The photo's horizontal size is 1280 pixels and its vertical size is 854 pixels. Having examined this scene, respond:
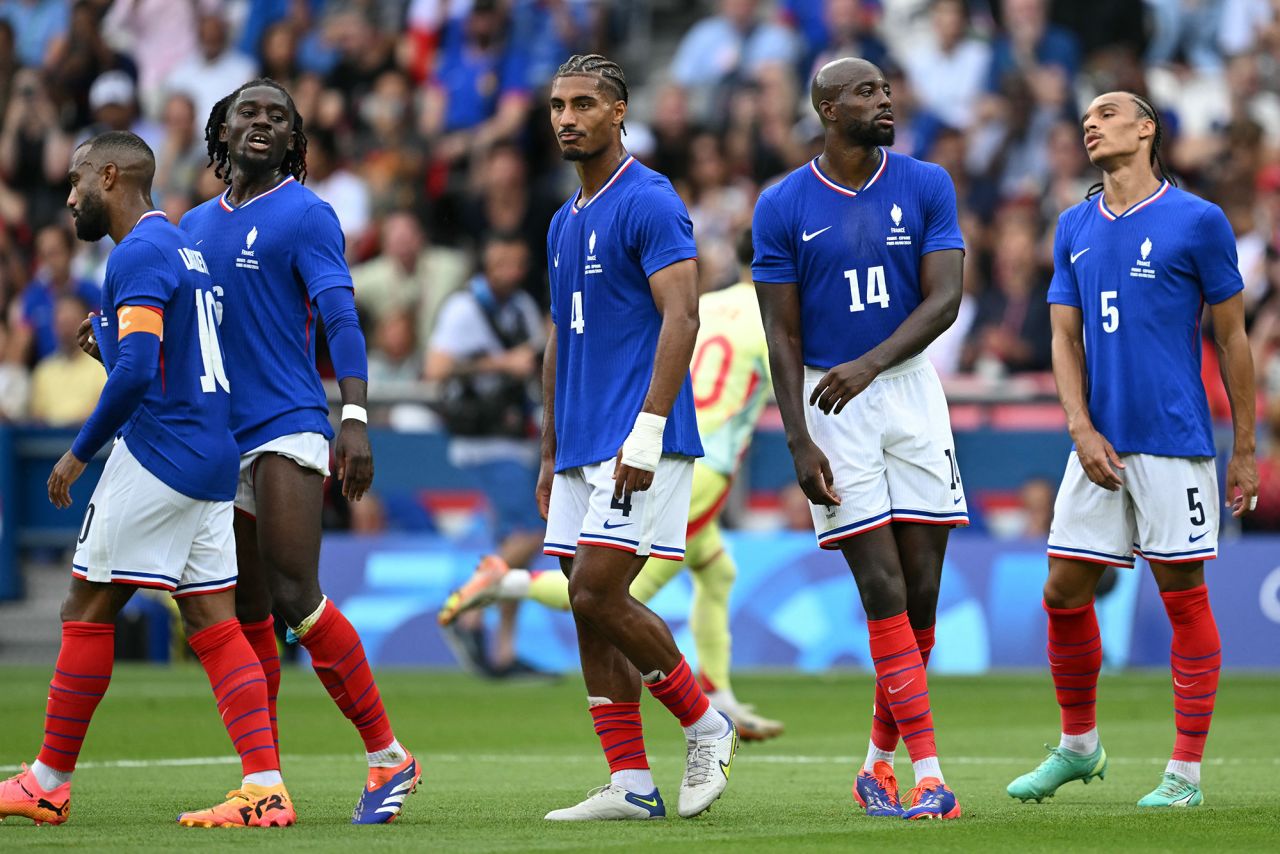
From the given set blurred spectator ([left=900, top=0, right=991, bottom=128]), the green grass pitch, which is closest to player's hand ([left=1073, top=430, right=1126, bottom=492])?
the green grass pitch

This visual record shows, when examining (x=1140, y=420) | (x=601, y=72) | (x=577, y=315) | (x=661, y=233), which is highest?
(x=601, y=72)

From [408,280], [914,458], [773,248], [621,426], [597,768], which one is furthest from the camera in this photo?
[408,280]

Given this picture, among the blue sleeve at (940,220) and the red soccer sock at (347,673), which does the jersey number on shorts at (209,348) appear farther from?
the blue sleeve at (940,220)

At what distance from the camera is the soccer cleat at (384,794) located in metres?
7.21

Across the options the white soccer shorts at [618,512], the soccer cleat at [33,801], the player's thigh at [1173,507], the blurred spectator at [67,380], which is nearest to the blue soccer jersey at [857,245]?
the white soccer shorts at [618,512]

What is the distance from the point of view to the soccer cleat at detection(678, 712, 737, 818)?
7258mm

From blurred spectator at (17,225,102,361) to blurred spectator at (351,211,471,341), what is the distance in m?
2.57

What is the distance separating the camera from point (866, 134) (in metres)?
7.45

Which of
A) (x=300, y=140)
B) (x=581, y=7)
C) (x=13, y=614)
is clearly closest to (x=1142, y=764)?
(x=300, y=140)

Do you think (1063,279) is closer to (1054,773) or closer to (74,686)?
(1054,773)

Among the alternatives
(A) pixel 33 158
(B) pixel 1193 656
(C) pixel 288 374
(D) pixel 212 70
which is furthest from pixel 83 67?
(B) pixel 1193 656

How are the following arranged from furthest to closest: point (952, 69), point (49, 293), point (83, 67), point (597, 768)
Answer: point (83, 67) < point (952, 69) < point (49, 293) < point (597, 768)

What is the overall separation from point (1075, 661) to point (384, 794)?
105 inches

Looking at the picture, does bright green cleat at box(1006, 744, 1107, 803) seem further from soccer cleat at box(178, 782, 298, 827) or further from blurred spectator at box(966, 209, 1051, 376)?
blurred spectator at box(966, 209, 1051, 376)
